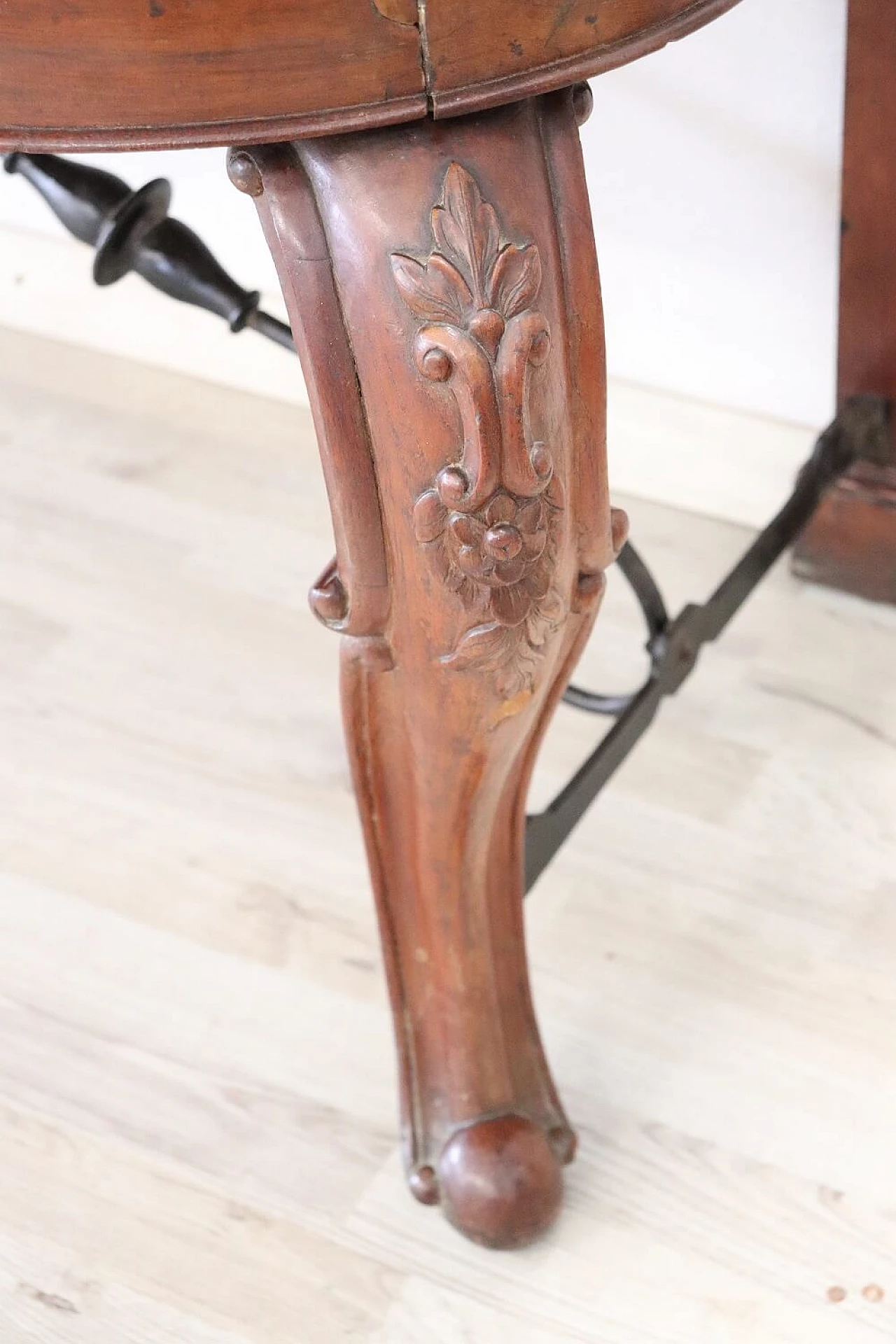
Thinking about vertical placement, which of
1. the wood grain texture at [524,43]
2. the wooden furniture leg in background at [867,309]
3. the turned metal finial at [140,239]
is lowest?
the wooden furniture leg in background at [867,309]

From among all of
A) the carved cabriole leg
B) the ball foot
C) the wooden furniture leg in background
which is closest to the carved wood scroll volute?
the carved cabriole leg

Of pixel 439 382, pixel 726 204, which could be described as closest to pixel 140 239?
pixel 439 382

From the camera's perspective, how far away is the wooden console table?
0.51 metres

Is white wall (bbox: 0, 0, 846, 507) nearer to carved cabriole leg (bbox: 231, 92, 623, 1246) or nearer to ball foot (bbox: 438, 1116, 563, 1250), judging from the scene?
carved cabriole leg (bbox: 231, 92, 623, 1246)

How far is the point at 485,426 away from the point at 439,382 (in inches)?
0.9

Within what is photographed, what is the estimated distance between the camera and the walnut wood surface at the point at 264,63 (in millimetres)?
494

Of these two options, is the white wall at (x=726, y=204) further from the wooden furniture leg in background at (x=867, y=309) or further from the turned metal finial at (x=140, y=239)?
the turned metal finial at (x=140, y=239)

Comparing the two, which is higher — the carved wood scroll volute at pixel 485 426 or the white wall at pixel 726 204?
the carved wood scroll volute at pixel 485 426

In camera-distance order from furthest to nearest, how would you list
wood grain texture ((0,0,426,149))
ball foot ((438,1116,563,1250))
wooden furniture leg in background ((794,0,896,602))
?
wooden furniture leg in background ((794,0,896,602)) < ball foot ((438,1116,563,1250)) < wood grain texture ((0,0,426,149))

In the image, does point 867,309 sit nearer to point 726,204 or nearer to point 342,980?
point 726,204

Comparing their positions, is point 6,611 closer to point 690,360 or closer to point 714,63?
point 690,360

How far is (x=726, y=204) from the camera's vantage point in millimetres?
1231

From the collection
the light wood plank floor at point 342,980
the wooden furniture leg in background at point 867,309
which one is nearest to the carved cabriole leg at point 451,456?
the light wood plank floor at point 342,980

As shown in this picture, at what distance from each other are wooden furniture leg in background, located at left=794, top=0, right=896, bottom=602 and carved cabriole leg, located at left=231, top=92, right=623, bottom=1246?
1.75 feet
